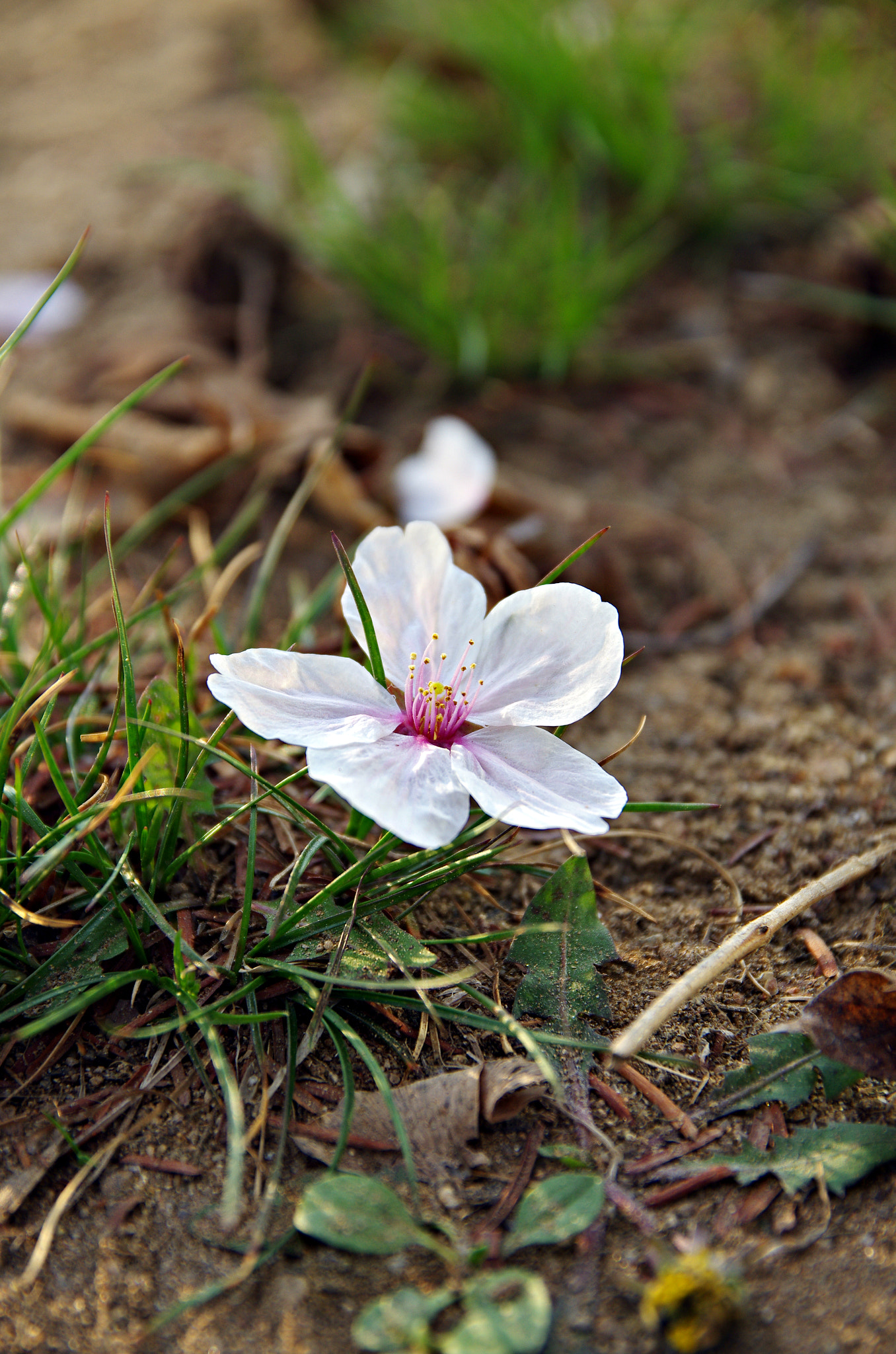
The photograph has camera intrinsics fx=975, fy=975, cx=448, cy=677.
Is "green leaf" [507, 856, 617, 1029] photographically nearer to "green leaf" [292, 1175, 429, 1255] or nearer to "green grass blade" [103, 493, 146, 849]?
"green leaf" [292, 1175, 429, 1255]

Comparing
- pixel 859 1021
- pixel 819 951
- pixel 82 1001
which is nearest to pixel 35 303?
pixel 82 1001

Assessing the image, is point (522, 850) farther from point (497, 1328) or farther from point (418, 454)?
point (418, 454)

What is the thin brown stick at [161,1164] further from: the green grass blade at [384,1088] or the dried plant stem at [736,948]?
the dried plant stem at [736,948]

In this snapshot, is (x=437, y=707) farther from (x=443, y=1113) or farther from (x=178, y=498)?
(x=178, y=498)

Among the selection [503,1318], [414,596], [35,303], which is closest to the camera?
[503,1318]

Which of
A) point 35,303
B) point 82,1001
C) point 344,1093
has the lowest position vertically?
point 344,1093

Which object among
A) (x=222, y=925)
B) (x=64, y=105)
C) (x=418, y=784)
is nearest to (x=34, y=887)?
(x=222, y=925)

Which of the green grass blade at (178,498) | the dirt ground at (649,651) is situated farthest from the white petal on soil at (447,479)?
the green grass blade at (178,498)
